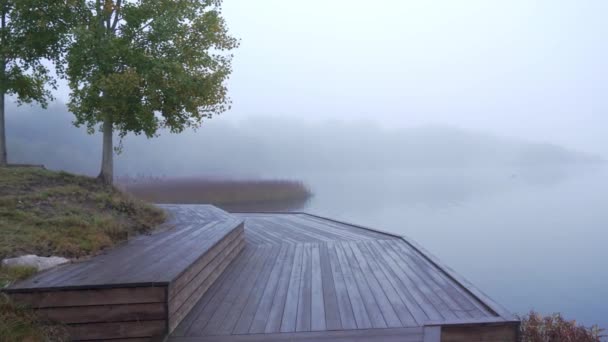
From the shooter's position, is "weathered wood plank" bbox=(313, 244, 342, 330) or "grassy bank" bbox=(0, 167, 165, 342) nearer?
"grassy bank" bbox=(0, 167, 165, 342)

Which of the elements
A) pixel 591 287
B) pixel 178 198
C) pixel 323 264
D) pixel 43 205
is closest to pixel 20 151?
pixel 178 198

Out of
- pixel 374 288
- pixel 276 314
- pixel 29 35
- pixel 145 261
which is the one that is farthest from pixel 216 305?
pixel 29 35

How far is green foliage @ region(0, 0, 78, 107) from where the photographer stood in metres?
7.05

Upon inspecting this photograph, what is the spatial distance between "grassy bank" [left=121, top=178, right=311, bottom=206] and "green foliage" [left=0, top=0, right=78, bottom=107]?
7.09 metres

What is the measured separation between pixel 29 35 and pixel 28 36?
26 millimetres

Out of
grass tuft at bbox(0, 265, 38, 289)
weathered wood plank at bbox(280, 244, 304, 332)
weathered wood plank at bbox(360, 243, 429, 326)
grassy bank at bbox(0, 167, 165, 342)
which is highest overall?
grassy bank at bbox(0, 167, 165, 342)

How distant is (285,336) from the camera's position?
314cm

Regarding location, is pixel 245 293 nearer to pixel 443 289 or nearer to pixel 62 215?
pixel 443 289

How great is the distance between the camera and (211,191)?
653 inches

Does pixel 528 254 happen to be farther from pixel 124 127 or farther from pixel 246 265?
pixel 124 127

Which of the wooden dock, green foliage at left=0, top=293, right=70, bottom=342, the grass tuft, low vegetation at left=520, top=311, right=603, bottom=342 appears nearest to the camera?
green foliage at left=0, top=293, right=70, bottom=342

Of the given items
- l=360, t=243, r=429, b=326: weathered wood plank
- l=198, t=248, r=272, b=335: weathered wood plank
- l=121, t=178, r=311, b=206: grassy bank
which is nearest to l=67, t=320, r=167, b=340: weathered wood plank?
l=198, t=248, r=272, b=335: weathered wood plank

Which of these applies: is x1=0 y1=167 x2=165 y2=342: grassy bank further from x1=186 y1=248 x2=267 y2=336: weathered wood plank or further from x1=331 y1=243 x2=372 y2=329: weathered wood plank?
x1=331 y1=243 x2=372 y2=329: weathered wood plank

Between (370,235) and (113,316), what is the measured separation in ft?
17.3
